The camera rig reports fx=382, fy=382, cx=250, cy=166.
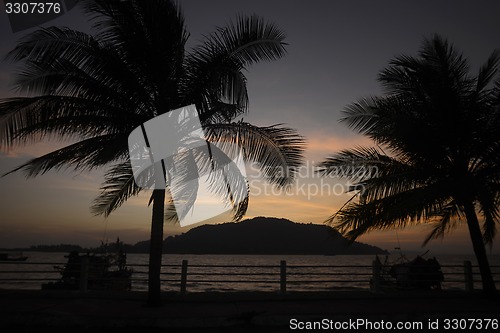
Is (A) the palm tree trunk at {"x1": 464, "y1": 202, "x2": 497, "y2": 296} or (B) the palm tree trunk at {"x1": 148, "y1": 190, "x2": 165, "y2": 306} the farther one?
(A) the palm tree trunk at {"x1": 464, "y1": 202, "x2": 497, "y2": 296}

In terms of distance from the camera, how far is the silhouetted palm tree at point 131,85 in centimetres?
874

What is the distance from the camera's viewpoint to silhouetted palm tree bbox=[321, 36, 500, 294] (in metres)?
10.7

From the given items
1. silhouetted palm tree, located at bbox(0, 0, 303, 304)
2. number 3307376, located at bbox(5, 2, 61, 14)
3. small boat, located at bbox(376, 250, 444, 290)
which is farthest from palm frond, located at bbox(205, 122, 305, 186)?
small boat, located at bbox(376, 250, 444, 290)

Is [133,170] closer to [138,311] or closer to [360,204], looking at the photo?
[138,311]

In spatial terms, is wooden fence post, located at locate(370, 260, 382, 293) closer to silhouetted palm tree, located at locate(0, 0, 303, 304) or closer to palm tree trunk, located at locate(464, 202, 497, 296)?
palm tree trunk, located at locate(464, 202, 497, 296)

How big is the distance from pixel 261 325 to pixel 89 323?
3.59 metres

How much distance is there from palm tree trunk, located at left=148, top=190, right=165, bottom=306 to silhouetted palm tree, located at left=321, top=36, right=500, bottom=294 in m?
4.89

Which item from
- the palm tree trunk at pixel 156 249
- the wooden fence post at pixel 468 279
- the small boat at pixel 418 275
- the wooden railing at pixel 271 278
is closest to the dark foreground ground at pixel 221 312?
the palm tree trunk at pixel 156 249

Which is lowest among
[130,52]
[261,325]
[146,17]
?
[261,325]

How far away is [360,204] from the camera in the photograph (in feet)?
36.7

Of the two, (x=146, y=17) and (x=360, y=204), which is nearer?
(x=146, y=17)

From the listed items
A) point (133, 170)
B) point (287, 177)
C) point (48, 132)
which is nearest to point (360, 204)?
point (287, 177)

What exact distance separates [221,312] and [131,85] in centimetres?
573

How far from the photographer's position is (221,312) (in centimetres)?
881
